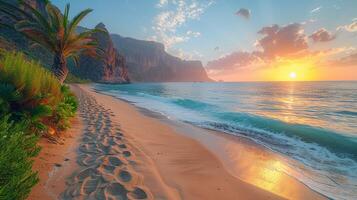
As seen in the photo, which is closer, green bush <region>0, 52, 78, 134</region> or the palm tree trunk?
green bush <region>0, 52, 78, 134</region>

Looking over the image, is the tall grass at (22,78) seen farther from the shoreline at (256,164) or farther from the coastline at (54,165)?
the shoreline at (256,164)

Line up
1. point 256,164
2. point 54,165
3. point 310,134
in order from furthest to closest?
1. point 310,134
2. point 256,164
3. point 54,165

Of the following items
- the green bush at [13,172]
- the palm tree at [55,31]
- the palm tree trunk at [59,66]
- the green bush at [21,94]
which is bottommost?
the green bush at [13,172]

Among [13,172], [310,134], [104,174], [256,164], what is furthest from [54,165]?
[310,134]

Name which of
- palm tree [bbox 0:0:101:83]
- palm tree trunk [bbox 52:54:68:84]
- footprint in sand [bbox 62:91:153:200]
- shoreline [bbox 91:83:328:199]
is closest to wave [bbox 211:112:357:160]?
shoreline [bbox 91:83:328:199]

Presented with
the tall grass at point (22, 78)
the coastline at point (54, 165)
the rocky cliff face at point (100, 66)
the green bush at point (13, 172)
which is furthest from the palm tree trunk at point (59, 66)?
the rocky cliff face at point (100, 66)

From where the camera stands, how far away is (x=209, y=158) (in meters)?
5.38

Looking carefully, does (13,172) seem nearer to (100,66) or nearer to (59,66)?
(59,66)

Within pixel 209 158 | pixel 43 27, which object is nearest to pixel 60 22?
pixel 43 27

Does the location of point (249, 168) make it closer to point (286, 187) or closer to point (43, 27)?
point (286, 187)

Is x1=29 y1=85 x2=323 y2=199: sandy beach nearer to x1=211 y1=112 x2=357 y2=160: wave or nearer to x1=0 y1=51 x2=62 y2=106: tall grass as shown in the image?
x1=0 y1=51 x2=62 y2=106: tall grass

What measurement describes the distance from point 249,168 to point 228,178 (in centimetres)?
114

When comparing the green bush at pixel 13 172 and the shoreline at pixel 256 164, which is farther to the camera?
the shoreline at pixel 256 164

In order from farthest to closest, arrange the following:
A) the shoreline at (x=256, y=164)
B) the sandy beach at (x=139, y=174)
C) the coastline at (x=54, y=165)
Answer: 1. the shoreline at (x=256, y=164)
2. the sandy beach at (x=139, y=174)
3. the coastline at (x=54, y=165)
